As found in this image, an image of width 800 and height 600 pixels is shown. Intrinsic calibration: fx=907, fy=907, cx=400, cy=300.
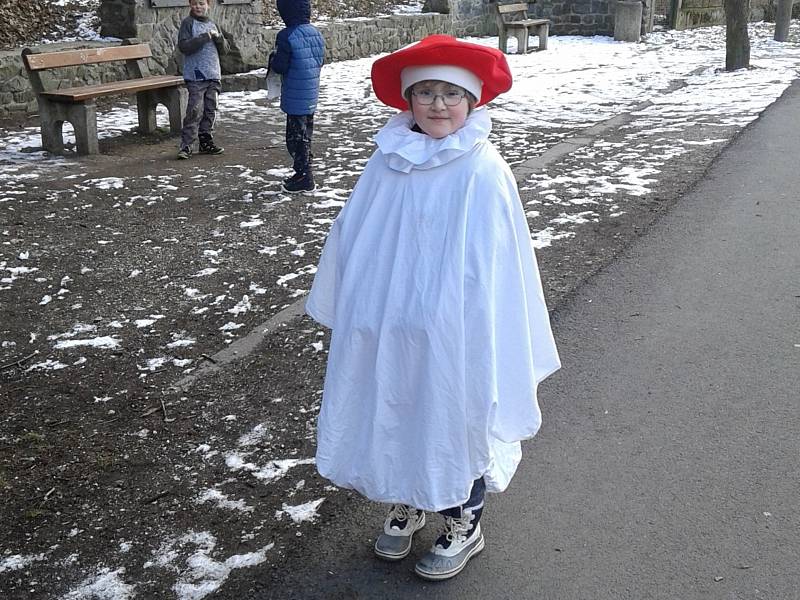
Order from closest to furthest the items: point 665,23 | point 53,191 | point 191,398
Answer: point 191,398 < point 53,191 < point 665,23

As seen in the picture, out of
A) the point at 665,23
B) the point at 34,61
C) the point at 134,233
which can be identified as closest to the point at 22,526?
the point at 134,233

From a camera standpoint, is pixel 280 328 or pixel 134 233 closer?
pixel 280 328

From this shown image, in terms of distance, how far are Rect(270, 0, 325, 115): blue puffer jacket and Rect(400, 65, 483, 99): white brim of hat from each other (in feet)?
15.0

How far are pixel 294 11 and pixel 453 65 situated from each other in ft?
15.8

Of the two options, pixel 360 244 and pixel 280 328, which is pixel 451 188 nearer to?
pixel 360 244

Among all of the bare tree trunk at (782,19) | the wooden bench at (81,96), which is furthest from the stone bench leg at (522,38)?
the wooden bench at (81,96)

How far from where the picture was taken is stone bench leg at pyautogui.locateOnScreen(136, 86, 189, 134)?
9.34 meters

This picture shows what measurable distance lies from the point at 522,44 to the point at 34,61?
35.8 feet

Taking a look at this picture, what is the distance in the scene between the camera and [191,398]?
12.8ft

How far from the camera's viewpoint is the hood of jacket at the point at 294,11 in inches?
273

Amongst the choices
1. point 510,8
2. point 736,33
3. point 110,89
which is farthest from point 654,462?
point 510,8

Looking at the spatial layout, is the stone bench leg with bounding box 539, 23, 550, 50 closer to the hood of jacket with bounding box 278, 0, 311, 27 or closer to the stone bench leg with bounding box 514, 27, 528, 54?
the stone bench leg with bounding box 514, 27, 528, 54

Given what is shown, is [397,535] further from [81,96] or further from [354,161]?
[81,96]

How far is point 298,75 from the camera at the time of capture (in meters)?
6.97
